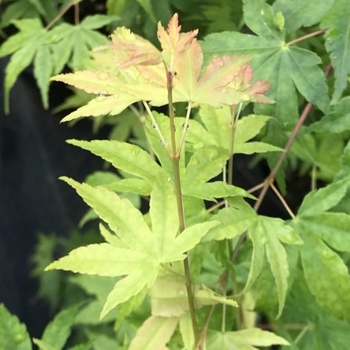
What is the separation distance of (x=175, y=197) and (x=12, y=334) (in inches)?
16.0

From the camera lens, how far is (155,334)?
1.67ft

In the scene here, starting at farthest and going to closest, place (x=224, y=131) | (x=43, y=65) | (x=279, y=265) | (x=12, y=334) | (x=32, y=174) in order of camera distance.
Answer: (x=32, y=174) < (x=43, y=65) < (x=12, y=334) < (x=224, y=131) < (x=279, y=265)

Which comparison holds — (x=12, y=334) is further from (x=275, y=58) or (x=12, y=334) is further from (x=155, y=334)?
(x=275, y=58)

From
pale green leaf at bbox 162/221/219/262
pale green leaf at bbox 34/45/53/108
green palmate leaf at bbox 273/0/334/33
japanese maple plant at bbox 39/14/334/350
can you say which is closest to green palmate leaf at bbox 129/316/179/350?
japanese maple plant at bbox 39/14/334/350

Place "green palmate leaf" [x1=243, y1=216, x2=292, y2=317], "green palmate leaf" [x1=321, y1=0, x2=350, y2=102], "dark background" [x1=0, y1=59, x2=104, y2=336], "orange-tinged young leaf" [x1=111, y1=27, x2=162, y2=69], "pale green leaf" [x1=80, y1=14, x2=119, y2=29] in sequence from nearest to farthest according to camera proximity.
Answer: "orange-tinged young leaf" [x1=111, y1=27, x2=162, y2=69]
"green palmate leaf" [x1=243, y1=216, x2=292, y2=317]
"green palmate leaf" [x1=321, y1=0, x2=350, y2=102]
"pale green leaf" [x1=80, y1=14, x2=119, y2=29]
"dark background" [x1=0, y1=59, x2=104, y2=336]

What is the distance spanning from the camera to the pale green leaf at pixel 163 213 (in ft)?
1.48

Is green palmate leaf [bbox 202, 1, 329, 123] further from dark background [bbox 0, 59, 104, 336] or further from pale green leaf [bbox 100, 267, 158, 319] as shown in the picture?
dark background [bbox 0, 59, 104, 336]

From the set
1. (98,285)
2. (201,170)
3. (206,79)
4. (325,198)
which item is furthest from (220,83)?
(98,285)

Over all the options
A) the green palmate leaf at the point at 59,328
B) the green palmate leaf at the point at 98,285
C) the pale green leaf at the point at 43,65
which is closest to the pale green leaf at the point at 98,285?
the green palmate leaf at the point at 98,285

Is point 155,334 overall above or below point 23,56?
below

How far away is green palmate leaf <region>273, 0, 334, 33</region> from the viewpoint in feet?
2.08

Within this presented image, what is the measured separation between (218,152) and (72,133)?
1083mm

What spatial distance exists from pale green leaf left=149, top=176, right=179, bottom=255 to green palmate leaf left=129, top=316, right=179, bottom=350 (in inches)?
3.9

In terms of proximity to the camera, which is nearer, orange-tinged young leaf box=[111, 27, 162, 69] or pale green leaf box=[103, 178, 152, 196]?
orange-tinged young leaf box=[111, 27, 162, 69]
